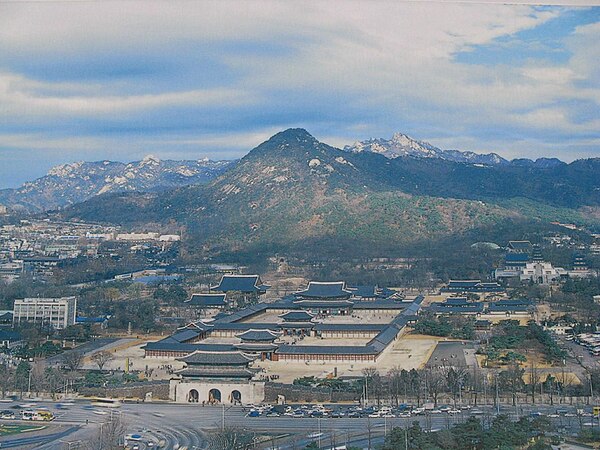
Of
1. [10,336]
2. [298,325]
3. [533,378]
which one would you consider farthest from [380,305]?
[533,378]

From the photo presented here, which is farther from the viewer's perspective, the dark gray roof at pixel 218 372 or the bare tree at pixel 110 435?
the dark gray roof at pixel 218 372

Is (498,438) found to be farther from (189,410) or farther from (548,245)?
(548,245)

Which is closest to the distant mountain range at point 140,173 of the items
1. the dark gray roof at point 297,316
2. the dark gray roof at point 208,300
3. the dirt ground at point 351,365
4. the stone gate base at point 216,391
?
the dark gray roof at point 208,300

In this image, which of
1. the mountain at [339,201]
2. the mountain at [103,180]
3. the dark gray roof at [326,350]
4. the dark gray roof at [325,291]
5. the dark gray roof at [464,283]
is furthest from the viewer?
the mountain at [103,180]

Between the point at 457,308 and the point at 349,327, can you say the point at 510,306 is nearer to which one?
the point at 457,308

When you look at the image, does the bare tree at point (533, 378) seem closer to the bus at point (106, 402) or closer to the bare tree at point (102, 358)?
the bus at point (106, 402)

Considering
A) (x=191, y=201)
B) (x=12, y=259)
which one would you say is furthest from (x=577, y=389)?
(x=191, y=201)
